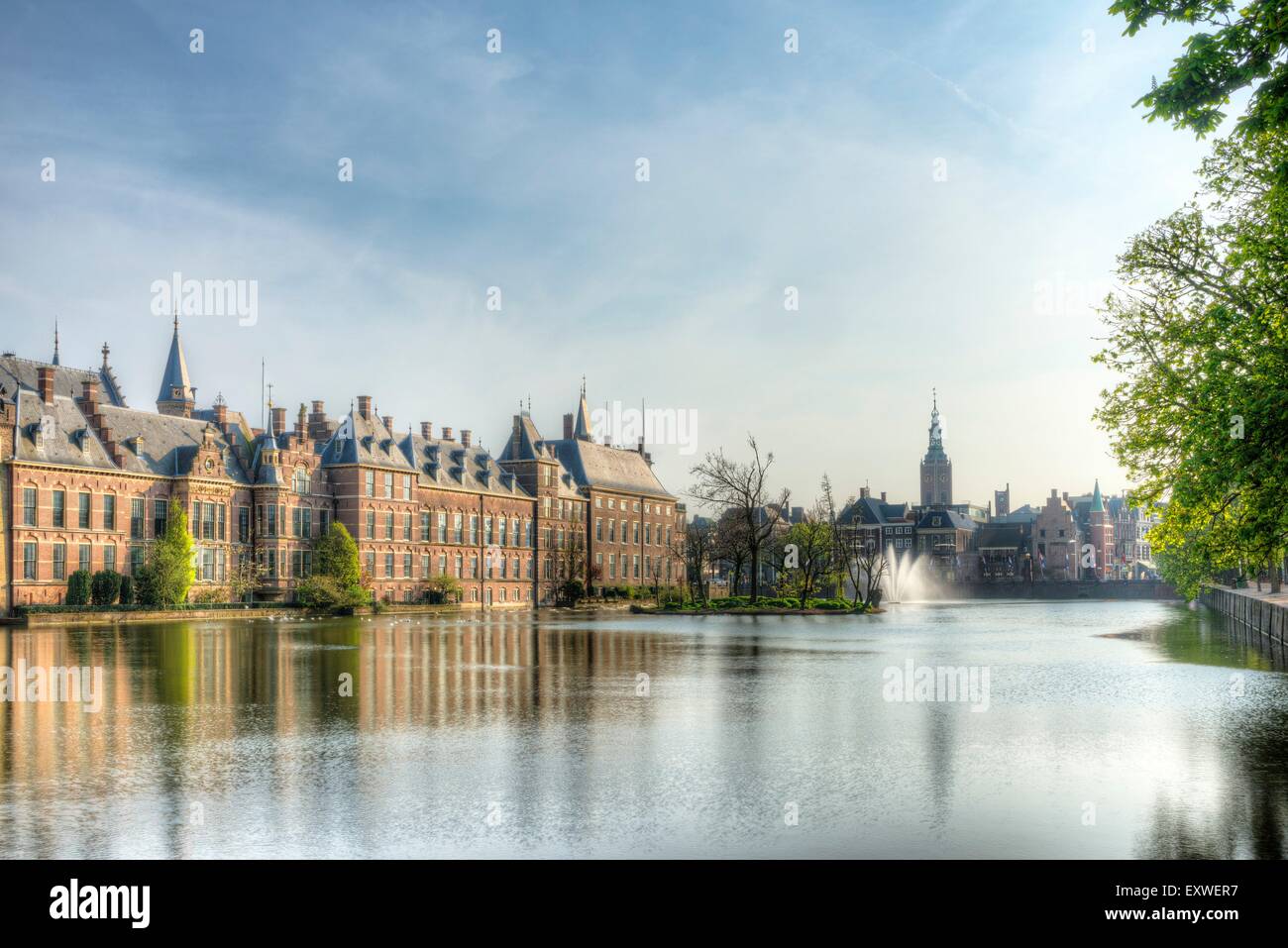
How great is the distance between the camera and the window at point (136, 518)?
6425cm

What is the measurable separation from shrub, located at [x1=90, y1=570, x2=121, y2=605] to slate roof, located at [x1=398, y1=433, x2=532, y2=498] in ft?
83.9

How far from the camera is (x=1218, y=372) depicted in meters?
23.0

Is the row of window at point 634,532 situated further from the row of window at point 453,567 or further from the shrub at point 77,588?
the shrub at point 77,588

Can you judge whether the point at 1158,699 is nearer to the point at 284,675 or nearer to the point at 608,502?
the point at 284,675

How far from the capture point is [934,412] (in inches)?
7633

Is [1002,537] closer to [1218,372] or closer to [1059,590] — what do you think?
[1059,590]

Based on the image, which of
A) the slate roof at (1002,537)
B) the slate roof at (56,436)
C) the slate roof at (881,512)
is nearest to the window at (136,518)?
the slate roof at (56,436)

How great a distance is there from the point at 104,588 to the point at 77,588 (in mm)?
1390

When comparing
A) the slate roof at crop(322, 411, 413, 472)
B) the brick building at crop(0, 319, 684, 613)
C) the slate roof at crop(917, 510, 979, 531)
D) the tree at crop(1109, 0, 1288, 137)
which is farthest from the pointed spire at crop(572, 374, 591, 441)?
the tree at crop(1109, 0, 1288, 137)

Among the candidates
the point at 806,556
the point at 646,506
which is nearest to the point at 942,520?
the point at 646,506

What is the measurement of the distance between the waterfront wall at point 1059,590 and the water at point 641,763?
3991 inches

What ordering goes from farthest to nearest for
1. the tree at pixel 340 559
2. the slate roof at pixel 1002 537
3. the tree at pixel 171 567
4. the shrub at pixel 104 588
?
the slate roof at pixel 1002 537
the tree at pixel 340 559
the tree at pixel 171 567
the shrub at pixel 104 588

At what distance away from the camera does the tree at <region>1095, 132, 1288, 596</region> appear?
2047 cm
